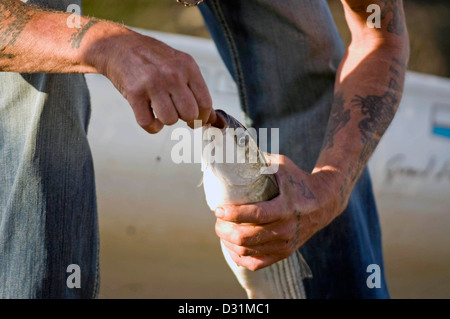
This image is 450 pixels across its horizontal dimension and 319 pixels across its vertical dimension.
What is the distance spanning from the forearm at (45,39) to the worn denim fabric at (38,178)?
0.20 metres

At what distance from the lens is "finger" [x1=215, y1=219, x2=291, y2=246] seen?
4.64 ft

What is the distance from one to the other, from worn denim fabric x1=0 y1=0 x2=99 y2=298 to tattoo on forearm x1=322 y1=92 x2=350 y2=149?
0.70m

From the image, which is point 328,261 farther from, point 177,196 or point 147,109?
point 147,109

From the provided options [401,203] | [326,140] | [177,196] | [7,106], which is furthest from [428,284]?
[7,106]

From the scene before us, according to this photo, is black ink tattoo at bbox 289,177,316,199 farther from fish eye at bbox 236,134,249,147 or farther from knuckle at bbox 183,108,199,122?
knuckle at bbox 183,108,199,122

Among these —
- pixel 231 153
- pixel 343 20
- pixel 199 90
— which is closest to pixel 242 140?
pixel 231 153

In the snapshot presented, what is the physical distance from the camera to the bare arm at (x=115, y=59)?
1.10 meters

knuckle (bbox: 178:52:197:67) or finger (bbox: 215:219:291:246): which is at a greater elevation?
knuckle (bbox: 178:52:197:67)

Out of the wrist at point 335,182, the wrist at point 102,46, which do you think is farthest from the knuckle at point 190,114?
the wrist at point 335,182

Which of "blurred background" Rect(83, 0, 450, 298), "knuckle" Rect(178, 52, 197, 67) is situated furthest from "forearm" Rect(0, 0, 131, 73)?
"blurred background" Rect(83, 0, 450, 298)

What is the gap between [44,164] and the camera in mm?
1508

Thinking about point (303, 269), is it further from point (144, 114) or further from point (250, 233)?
point (144, 114)

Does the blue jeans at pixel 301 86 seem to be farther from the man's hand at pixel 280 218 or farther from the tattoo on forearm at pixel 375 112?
the man's hand at pixel 280 218

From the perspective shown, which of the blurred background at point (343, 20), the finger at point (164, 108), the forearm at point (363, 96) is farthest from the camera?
the blurred background at point (343, 20)
